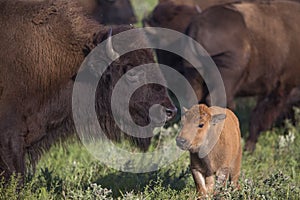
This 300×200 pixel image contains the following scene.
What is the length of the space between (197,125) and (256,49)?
11.5ft

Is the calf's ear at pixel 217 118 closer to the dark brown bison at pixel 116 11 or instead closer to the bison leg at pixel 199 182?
the bison leg at pixel 199 182

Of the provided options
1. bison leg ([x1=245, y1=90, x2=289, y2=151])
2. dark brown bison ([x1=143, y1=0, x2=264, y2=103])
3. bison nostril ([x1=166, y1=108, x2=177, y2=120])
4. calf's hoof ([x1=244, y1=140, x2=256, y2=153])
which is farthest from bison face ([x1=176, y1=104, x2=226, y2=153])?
dark brown bison ([x1=143, y1=0, x2=264, y2=103])

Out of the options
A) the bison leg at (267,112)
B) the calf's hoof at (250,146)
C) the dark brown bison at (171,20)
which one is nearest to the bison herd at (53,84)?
the calf's hoof at (250,146)

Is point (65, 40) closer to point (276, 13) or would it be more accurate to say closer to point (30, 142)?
point (30, 142)

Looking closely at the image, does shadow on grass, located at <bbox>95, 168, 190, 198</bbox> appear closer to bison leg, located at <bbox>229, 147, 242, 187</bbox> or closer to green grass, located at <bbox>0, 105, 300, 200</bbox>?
green grass, located at <bbox>0, 105, 300, 200</bbox>

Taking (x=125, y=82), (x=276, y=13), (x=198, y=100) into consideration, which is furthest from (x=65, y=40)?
(x=276, y=13)

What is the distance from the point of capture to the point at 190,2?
12305 mm

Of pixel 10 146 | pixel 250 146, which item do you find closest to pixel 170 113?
pixel 10 146

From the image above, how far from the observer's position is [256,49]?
908 cm

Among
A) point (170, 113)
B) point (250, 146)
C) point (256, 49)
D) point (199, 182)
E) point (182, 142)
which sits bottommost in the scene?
point (250, 146)

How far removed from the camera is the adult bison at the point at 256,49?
8742 millimetres

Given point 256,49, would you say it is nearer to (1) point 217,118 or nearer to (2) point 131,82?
(2) point 131,82

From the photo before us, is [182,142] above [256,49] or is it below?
above

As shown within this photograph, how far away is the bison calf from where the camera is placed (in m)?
5.82
